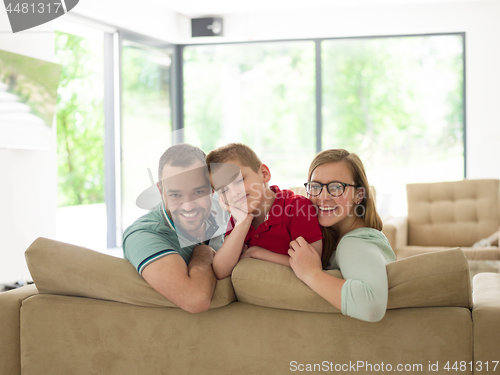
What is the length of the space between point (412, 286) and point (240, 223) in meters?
0.50

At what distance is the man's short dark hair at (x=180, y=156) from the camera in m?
1.46

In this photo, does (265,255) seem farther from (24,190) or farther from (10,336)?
(24,190)

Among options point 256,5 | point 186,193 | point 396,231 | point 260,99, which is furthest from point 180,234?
point 260,99

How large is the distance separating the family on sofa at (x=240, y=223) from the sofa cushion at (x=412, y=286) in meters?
0.05

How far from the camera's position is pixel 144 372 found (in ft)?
4.41

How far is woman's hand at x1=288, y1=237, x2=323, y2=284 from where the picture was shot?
1267 millimetres

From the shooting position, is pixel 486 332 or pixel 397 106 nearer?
pixel 486 332

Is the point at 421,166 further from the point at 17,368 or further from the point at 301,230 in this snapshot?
the point at 17,368

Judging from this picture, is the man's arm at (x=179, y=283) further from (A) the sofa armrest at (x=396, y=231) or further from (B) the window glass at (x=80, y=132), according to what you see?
(B) the window glass at (x=80, y=132)

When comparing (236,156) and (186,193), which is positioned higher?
(236,156)

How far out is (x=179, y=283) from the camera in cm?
127

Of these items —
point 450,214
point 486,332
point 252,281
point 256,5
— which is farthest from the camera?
point 256,5

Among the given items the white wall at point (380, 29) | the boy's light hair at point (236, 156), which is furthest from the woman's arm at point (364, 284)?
the white wall at point (380, 29)

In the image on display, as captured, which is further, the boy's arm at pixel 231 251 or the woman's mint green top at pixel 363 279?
the boy's arm at pixel 231 251
